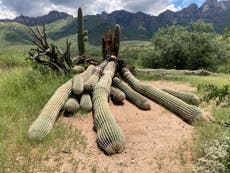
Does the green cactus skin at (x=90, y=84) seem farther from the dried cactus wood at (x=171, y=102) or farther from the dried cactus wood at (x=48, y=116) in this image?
the dried cactus wood at (x=171, y=102)

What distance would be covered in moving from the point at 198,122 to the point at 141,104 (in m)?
1.65

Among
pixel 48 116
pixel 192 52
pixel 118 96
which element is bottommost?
pixel 48 116

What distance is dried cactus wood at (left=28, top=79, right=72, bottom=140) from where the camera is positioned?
614cm

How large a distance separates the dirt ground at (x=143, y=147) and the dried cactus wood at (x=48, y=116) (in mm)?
364

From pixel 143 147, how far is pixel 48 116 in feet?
6.95

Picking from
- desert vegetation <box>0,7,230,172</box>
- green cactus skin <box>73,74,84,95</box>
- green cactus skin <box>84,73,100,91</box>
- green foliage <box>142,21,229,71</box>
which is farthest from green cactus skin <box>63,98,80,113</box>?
green foliage <box>142,21,229,71</box>

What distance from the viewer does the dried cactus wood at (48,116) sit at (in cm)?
614

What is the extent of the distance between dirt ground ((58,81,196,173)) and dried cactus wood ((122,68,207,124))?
19 cm

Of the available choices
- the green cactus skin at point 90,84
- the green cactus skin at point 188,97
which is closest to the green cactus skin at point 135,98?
the green cactus skin at point 90,84

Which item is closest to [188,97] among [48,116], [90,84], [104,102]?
[104,102]

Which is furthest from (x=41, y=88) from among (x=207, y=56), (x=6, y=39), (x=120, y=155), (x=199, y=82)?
(x=6, y=39)

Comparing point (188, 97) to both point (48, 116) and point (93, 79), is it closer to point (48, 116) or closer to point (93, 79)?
point (93, 79)

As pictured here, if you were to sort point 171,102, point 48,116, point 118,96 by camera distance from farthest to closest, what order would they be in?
point 118,96 < point 171,102 < point 48,116

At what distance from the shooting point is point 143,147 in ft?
19.8
